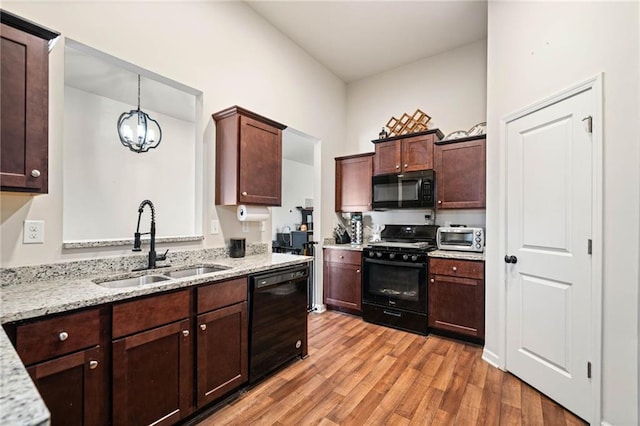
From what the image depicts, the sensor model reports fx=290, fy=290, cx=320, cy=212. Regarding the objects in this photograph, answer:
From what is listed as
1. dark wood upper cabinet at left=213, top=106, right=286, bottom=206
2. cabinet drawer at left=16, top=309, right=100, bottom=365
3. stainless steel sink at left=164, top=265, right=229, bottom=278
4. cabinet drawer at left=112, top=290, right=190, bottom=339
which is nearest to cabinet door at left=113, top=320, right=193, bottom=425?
cabinet drawer at left=112, top=290, right=190, bottom=339

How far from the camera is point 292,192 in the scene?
8.31 m

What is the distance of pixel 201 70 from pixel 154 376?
2.36 meters

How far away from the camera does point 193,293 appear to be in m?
1.79

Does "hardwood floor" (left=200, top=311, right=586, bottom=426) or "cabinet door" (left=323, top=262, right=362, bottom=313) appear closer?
"hardwood floor" (left=200, top=311, right=586, bottom=426)

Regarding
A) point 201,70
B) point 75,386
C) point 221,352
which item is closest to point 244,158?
point 201,70

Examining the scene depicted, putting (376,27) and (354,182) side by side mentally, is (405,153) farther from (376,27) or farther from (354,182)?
(376,27)

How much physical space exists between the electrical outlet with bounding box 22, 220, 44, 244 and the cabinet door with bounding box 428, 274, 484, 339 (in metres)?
3.27

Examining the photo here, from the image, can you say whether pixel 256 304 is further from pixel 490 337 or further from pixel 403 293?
pixel 490 337

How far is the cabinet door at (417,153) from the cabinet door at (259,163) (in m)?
1.70

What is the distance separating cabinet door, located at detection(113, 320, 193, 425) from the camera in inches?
57.7

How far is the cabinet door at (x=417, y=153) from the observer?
3.53 m

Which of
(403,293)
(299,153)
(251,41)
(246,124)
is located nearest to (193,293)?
(246,124)

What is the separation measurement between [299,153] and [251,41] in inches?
170

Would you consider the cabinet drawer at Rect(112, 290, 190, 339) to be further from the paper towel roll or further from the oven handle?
the oven handle
